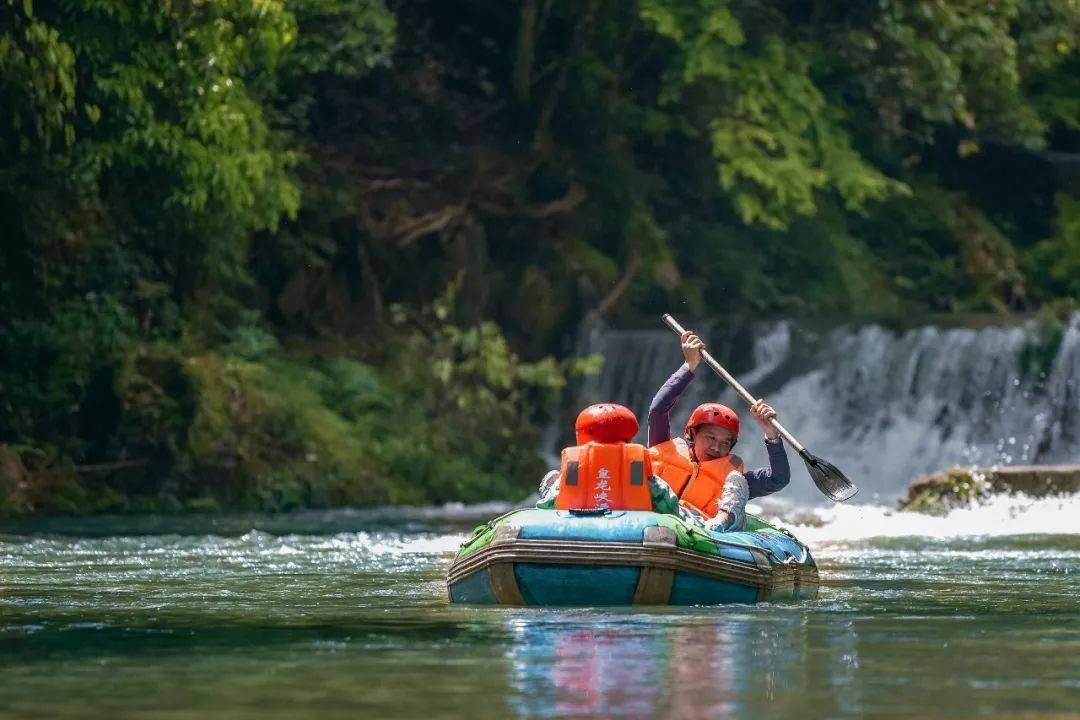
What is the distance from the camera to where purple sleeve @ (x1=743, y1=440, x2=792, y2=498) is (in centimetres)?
1563

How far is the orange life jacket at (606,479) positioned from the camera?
47.7 ft

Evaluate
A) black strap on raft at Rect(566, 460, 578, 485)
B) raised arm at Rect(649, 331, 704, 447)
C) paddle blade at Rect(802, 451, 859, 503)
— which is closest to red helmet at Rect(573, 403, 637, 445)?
black strap on raft at Rect(566, 460, 578, 485)

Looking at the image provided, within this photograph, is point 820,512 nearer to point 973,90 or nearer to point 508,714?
point 973,90

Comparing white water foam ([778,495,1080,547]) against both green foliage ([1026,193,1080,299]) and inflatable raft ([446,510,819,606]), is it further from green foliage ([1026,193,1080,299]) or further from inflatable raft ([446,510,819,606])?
green foliage ([1026,193,1080,299])

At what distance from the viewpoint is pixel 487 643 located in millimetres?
12328

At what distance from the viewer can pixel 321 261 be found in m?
30.0

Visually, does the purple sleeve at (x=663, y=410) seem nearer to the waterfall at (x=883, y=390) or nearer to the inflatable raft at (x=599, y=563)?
the inflatable raft at (x=599, y=563)

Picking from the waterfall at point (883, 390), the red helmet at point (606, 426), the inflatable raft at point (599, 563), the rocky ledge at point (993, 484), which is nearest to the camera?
the inflatable raft at point (599, 563)

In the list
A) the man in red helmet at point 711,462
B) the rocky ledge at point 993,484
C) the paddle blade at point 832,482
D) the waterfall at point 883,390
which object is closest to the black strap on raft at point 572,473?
the man in red helmet at point 711,462

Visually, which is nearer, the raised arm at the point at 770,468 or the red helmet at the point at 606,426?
the red helmet at the point at 606,426

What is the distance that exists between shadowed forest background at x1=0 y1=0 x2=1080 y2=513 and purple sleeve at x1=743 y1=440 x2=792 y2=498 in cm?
941

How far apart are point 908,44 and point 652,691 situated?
2376cm

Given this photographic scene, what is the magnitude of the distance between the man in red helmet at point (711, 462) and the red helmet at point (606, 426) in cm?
61

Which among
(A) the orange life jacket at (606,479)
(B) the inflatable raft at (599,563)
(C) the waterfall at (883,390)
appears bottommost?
(B) the inflatable raft at (599,563)
